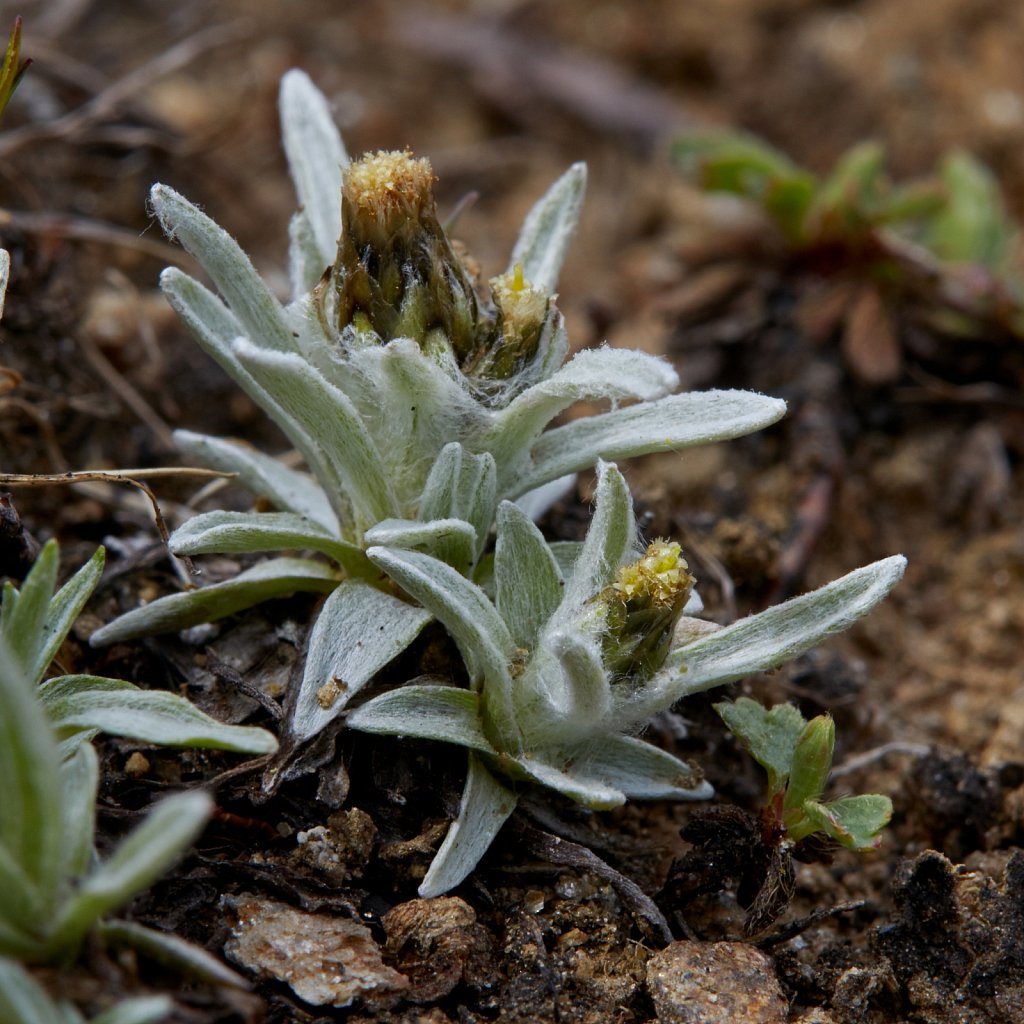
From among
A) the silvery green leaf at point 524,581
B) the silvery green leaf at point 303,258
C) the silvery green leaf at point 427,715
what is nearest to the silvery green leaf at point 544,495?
the silvery green leaf at point 524,581

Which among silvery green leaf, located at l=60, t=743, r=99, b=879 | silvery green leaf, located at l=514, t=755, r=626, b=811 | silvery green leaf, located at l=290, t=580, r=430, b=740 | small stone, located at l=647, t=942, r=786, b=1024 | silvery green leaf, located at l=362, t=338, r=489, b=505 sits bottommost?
small stone, located at l=647, t=942, r=786, b=1024

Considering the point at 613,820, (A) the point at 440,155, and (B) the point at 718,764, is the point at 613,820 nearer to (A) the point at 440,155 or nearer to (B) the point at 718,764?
(B) the point at 718,764

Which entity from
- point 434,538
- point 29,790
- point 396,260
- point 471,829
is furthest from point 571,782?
point 396,260

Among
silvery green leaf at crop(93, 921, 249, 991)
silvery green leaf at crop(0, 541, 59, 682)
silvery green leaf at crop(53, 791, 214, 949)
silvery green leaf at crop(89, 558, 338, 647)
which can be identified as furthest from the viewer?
silvery green leaf at crop(89, 558, 338, 647)

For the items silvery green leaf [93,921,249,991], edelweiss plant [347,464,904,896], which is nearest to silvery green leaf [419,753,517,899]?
edelweiss plant [347,464,904,896]

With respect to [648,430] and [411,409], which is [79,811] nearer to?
[411,409]

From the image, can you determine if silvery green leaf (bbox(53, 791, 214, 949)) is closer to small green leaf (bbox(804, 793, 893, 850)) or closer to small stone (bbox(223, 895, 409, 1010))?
small stone (bbox(223, 895, 409, 1010))

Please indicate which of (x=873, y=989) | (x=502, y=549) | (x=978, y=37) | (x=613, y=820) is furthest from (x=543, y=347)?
(x=978, y=37)
